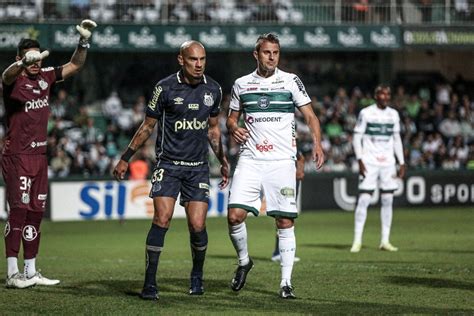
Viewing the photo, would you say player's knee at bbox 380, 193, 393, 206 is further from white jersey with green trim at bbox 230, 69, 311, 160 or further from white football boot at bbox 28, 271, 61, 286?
white football boot at bbox 28, 271, 61, 286

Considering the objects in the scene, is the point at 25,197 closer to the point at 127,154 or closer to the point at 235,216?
the point at 127,154

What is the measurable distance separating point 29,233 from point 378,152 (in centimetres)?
741

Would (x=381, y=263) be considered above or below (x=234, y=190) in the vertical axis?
below

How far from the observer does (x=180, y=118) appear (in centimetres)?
1073

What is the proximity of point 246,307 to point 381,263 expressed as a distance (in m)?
4.94

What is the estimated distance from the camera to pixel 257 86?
11.0 meters

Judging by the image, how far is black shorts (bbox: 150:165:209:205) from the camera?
10.7m

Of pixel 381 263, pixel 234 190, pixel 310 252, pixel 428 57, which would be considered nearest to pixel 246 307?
pixel 234 190

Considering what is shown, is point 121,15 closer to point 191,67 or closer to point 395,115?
point 395,115

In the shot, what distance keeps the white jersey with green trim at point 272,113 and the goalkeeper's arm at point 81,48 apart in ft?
5.79

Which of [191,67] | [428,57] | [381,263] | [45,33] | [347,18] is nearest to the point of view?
[191,67]

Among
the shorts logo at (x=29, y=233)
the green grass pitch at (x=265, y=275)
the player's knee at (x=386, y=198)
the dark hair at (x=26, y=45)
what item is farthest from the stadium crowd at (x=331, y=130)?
the dark hair at (x=26, y=45)

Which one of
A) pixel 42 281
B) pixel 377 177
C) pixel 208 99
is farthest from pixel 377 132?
pixel 42 281

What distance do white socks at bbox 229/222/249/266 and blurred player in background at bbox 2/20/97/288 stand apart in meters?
2.17
